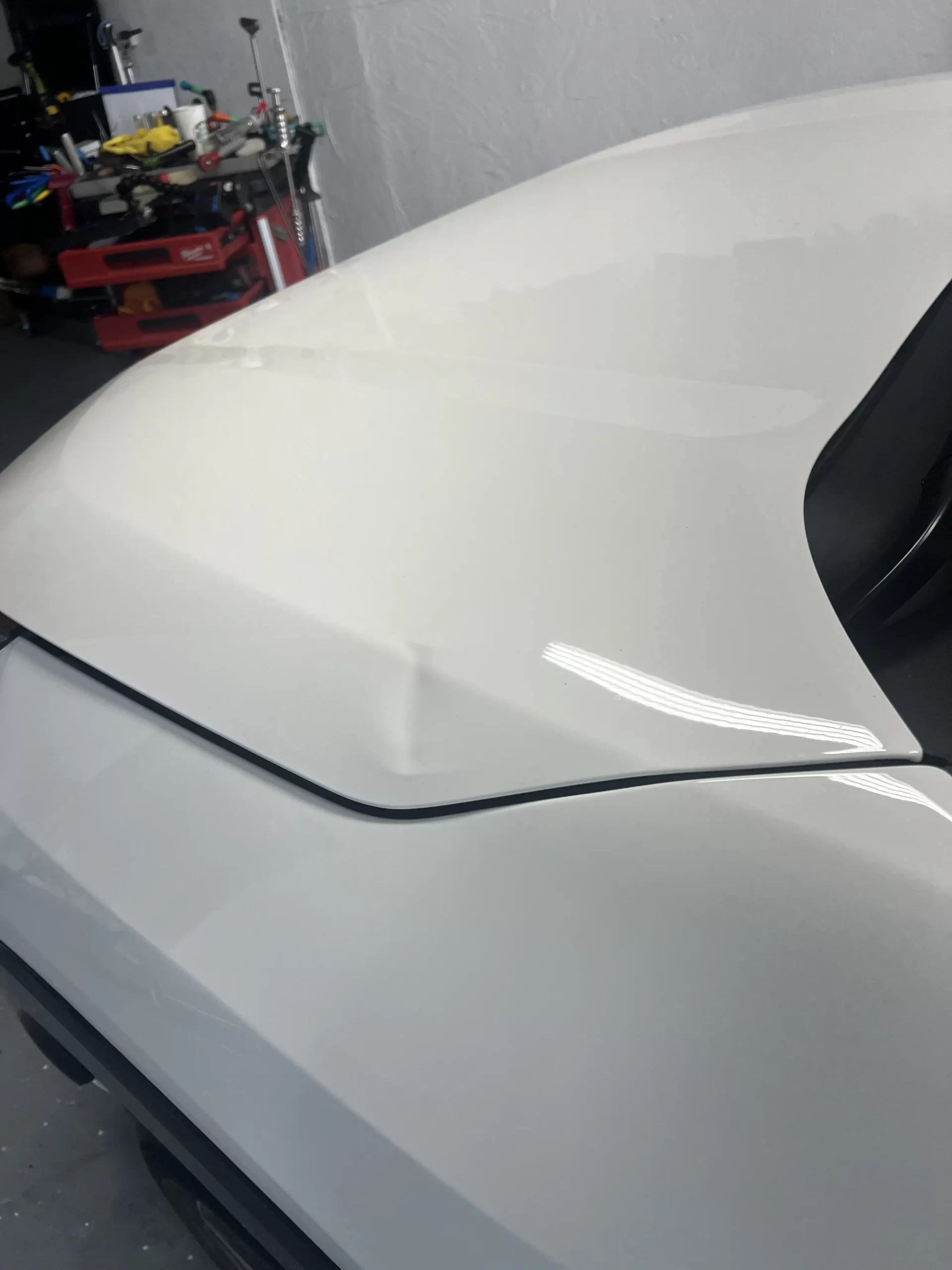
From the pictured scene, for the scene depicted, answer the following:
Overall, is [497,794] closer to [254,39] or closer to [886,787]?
[886,787]

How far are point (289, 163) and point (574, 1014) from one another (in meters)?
3.37

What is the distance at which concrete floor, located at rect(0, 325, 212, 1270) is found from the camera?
3.67ft

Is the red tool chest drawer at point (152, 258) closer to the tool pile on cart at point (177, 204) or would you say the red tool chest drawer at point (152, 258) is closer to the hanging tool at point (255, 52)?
the tool pile on cart at point (177, 204)

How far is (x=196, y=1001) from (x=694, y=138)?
1.11m

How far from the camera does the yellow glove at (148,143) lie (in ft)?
10.3

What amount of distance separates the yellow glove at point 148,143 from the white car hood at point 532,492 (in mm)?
2698

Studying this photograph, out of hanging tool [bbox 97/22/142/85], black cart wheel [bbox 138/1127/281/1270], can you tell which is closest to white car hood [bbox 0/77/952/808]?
black cart wheel [bbox 138/1127/281/1270]

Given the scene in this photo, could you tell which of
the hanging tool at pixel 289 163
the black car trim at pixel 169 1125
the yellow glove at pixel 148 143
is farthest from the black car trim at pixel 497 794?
the yellow glove at pixel 148 143

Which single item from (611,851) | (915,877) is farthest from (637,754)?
(915,877)

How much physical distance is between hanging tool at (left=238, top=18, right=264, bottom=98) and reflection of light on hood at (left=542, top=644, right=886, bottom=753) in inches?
124

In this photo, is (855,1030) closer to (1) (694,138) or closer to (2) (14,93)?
(1) (694,138)

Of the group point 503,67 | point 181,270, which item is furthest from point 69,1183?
point 503,67

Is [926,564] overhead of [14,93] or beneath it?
beneath

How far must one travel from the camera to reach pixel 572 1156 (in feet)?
1.58
